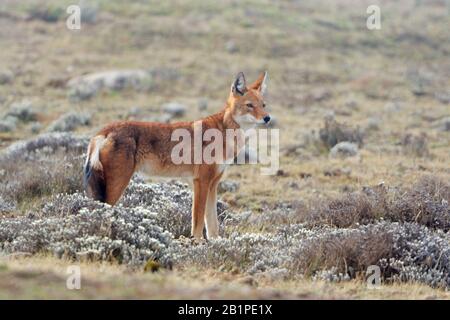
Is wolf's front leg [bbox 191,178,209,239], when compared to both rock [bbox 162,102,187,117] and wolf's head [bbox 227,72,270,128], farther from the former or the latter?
rock [bbox 162,102,187,117]

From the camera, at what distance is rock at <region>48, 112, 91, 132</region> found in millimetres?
20914

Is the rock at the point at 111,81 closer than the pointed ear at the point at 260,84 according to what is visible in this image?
No

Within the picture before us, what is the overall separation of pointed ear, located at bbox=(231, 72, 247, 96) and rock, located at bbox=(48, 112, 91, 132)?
37.1 ft

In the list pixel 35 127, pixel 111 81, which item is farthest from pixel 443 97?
pixel 35 127

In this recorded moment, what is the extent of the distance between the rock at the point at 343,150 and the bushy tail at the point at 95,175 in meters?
9.54

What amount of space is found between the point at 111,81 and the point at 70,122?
8.64 metres

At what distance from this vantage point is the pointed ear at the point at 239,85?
33.5ft

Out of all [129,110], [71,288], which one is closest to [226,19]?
[129,110]

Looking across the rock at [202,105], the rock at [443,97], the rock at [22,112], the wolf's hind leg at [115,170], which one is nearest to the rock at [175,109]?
the rock at [202,105]

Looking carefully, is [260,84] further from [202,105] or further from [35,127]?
[202,105]

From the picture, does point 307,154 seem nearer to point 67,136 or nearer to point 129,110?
point 67,136

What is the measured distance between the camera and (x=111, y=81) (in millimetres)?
29734

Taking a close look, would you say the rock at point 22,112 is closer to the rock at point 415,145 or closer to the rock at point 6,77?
the rock at point 6,77

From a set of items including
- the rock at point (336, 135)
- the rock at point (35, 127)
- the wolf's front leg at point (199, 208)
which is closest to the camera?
the wolf's front leg at point (199, 208)
